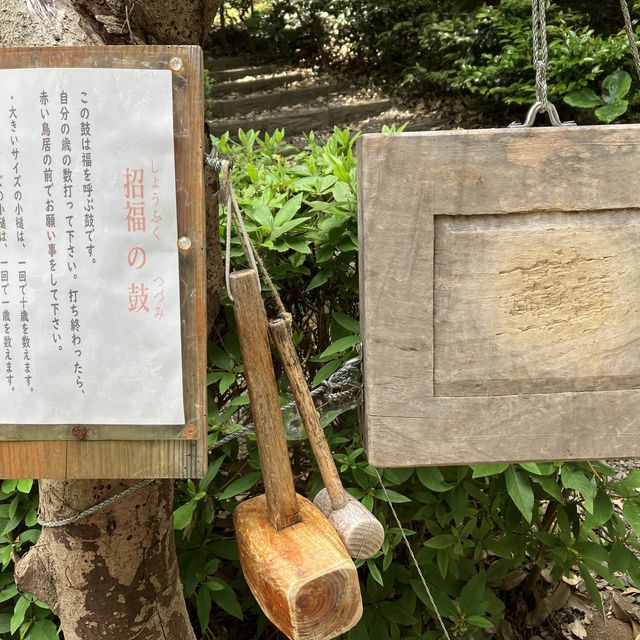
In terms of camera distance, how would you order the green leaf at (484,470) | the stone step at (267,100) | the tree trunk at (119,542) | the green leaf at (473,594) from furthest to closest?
the stone step at (267,100), the green leaf at (473,594), the green leaf at (484,470), the tree trunk at (119,542)

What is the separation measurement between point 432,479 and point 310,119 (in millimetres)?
6655

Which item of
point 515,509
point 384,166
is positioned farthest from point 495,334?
point 515,509

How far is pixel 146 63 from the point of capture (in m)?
1.24

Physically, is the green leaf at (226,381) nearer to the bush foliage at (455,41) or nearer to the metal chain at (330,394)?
the metal chain at (330,394)

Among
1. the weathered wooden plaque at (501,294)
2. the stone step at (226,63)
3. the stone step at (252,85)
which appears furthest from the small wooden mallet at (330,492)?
the stone step at (226,63)

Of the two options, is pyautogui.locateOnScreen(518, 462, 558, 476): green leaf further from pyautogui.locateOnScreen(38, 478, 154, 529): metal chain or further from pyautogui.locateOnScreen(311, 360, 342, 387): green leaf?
pyautogui.locateOnScreen(38, 478, 154, 529): metal chain

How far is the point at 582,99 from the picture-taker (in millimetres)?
5027

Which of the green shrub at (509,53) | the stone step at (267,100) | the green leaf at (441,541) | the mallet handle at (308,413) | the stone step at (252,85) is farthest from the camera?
the stone step at (252,85)

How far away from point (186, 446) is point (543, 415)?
76 cm

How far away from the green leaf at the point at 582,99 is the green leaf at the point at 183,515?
430cm

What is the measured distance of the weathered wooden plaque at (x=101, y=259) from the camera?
1.23m

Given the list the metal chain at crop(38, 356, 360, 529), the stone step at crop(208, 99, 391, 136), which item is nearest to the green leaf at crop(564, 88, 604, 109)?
the stone step at crop(208, 99, 391, 136)

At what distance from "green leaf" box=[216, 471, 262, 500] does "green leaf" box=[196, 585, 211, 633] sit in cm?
33

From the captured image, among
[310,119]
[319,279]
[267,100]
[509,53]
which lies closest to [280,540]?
[319,279]
